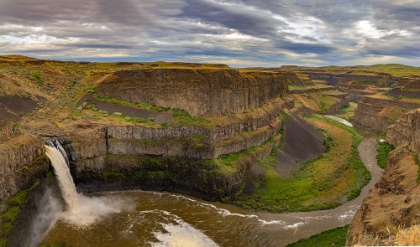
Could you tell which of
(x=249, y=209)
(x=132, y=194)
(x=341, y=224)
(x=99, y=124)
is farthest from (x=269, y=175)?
(x=99, y=124)

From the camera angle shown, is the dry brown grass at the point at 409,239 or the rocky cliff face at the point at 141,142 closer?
the dry brown grass at the point at 409,239

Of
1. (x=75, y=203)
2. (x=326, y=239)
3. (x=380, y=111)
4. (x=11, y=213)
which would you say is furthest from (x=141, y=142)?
(x=380, y=111)

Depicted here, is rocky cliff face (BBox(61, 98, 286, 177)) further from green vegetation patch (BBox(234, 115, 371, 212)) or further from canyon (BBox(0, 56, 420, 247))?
green vegetation patch (BBox(234, 115, 371, 212))

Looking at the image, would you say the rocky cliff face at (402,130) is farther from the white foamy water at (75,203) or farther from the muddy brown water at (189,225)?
the white foamy water at (75,203)

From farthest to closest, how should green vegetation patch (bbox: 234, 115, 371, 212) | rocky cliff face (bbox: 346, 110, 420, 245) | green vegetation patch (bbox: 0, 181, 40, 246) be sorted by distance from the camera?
green vegetation patch (bbox: 234, 115, 371, 212) → green vegetation patch (bbox: 0, 181, 40, 246) → rocky cliff face (bbox: 346, 110, 420, 245)

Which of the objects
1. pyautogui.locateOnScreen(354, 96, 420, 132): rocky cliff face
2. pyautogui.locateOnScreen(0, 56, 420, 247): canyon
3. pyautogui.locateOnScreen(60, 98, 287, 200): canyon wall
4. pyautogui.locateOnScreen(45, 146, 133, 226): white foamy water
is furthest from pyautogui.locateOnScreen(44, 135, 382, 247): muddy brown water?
pyautogui.locateOnScreen(354, 96, 420, 132): rocky cliff face

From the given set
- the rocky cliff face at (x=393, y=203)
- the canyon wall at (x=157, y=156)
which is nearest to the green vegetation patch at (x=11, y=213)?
the canyon wall at (x=157, y=156)

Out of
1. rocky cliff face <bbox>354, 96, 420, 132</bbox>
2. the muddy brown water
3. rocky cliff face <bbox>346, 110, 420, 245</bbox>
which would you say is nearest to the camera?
rocky cliff face <bbox>346, 110, 420, 245</bbox>

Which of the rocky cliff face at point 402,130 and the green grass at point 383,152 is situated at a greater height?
the rocky cliff face at point 402,130

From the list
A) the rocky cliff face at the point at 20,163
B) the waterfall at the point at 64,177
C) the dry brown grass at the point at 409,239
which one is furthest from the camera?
the waterfall at the point at 64,177
